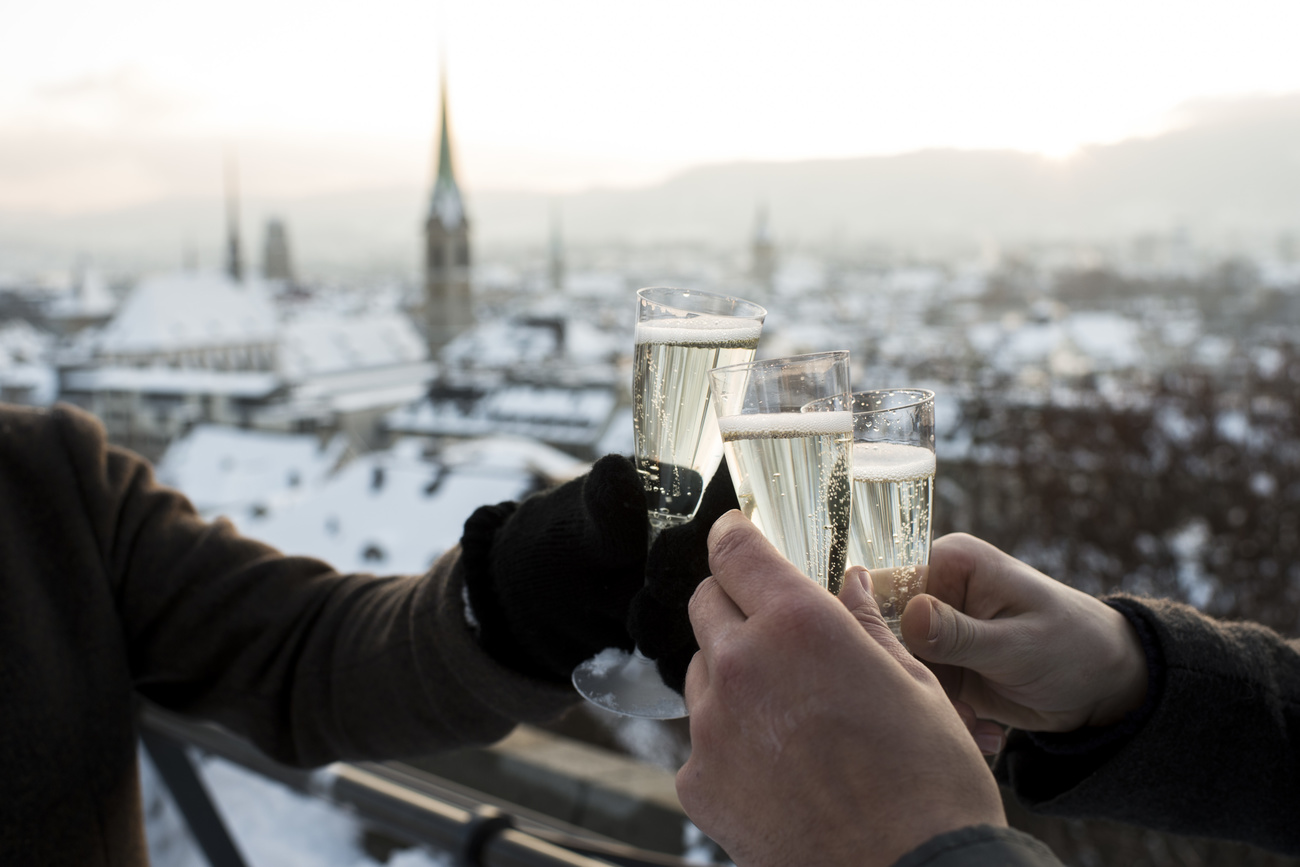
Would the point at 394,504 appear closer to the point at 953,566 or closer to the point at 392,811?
the point at 392,811

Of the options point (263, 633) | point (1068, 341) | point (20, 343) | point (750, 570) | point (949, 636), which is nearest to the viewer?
point (750, 570)

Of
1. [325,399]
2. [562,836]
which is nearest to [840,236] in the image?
[325,399]

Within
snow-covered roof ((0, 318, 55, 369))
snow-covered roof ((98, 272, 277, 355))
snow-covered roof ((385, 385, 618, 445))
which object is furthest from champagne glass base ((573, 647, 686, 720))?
snow-covered roof ((98, 272, 277, 355))

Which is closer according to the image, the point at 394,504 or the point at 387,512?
the point at 387,512

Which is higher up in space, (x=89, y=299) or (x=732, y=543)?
(x=732, y=543)

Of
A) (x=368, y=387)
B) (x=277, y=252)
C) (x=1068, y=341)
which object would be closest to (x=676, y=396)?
(x=1068, y=341)

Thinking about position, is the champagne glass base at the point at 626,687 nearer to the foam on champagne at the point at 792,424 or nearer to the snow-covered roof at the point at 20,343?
the foam on champagne at the point at 792,424

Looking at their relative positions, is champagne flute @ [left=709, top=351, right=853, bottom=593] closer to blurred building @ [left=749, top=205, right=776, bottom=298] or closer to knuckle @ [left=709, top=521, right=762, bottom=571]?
knuckle @ [left=709, top=521, right=762, bottom=571]
